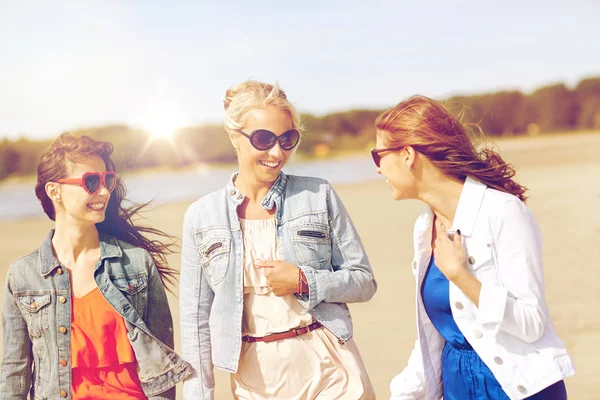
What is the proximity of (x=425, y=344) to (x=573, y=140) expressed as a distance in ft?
139

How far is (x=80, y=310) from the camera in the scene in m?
3.22

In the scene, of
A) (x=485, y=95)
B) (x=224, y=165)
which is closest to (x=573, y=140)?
(x=485, y=95)

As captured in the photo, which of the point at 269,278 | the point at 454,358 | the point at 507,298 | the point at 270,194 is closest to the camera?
the point at 507,298

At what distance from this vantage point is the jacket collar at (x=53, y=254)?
3238mm

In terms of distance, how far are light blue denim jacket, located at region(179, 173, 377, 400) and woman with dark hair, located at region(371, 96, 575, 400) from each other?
1.17 feet

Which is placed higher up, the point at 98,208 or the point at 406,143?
the point at 406,143

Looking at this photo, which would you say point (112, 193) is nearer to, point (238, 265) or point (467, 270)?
point (238, 265)

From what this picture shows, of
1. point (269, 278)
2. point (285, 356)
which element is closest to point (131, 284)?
point (269, 278)

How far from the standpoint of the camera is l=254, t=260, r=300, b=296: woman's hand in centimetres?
304

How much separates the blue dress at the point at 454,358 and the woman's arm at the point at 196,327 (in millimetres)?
1029

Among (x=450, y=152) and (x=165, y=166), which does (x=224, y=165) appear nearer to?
(x=165, y=166)

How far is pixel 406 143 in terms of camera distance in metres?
2.90

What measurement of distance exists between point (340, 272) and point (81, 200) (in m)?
1.27

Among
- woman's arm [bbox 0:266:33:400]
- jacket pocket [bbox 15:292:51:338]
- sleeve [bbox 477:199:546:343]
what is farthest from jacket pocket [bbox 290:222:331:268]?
woman's arm [bbox 0:266:33:400]
